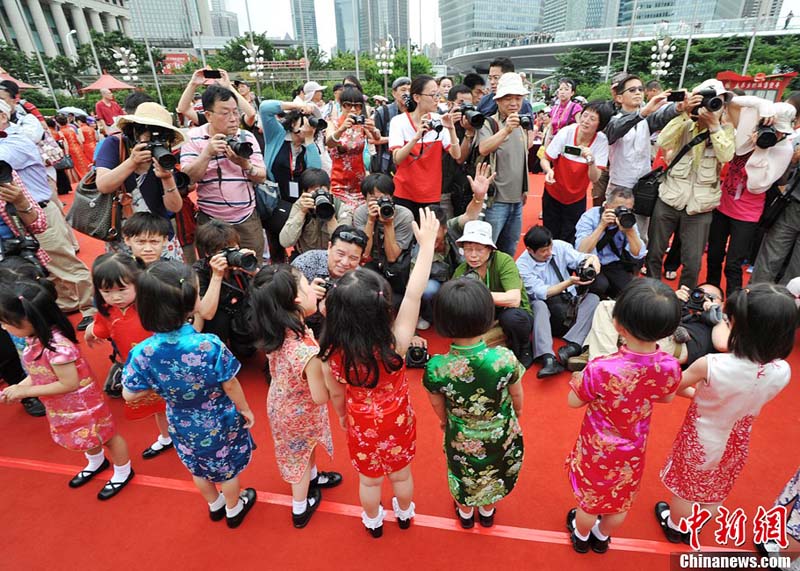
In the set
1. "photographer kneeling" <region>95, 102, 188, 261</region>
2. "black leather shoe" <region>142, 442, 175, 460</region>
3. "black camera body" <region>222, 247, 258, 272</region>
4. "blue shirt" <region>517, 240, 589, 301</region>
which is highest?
"photographer kneeling" <region>95, 102, 188, 261</region>

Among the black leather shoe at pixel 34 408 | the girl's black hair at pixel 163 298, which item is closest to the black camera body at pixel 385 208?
the girl's black hair at pixel 163 298

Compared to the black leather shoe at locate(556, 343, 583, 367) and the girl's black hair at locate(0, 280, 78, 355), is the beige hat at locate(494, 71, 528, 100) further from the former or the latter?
the girl's black hair at locate(0, 280, 78, 355)

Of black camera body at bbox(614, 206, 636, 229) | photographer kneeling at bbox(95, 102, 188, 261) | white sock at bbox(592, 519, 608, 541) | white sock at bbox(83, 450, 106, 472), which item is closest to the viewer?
white sock at bbox(592, 519, 608, 541)

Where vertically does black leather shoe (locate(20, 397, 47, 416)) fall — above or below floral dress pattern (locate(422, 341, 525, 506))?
below

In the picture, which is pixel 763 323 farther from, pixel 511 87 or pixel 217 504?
pixel 511 87

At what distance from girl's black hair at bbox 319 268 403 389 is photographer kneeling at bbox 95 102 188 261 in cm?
154

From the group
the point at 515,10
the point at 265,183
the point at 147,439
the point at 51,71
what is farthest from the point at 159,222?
the point at 515,10

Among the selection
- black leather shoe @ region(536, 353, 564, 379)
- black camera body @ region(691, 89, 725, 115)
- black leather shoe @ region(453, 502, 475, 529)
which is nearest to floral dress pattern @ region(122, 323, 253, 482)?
black leather shoe @ region(453, 502, 475, 529)

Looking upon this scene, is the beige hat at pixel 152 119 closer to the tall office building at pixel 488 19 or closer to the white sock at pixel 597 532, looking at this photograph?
the white sock at pixel 597 532

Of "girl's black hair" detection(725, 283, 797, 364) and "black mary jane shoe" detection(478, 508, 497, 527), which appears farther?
"black mary jane shoe" detection(478, 508, 497, 527)

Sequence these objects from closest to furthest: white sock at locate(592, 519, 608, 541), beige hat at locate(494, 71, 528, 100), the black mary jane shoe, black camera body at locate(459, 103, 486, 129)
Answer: white sock at locate(592, 519, 608, 541) → the black mary jane shoe → black camera body at locate(459, 103, 486, 129) → beige hat at locate(494, 71, 528, 100)

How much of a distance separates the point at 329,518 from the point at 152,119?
2244mm

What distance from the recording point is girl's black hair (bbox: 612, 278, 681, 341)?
1275mm

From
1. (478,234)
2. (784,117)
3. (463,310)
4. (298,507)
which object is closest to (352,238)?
(478,234)
